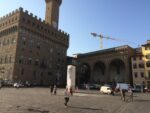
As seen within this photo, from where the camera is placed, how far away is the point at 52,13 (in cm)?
6619

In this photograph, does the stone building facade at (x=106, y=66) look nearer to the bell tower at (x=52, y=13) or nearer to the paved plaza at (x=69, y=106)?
the bell tower at (x=52, y=13)

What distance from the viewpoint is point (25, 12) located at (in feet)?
181

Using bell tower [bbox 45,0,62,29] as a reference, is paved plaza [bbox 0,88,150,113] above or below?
below

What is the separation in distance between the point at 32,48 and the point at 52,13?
16510 millimetres

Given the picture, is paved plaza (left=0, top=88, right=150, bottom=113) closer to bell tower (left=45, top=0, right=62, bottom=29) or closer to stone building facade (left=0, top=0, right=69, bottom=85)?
stone building facade (left=0, top=0, right=69, bottom=85)

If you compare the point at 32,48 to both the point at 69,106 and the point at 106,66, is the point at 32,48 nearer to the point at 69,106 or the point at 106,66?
the point at 106,66

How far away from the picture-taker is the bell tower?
217 ft

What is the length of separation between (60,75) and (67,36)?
15.5 m

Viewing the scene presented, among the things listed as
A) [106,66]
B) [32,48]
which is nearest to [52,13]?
[32,48]

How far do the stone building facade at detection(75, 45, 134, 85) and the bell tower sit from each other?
15895 mm

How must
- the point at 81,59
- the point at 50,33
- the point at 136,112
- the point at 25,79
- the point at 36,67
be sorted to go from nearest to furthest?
1. the point at 136,112
2. the point at 25,79
3. the point at 36,67
4. the point at 50,33
5. the point at 81,59

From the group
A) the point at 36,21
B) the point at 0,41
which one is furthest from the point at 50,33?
the point at 0,41

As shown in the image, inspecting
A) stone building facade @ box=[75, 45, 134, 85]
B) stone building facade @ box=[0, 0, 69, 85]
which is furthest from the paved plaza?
stone building facade @ box=[75, 45, 134, 85]

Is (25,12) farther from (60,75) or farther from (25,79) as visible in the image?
(60,75)
